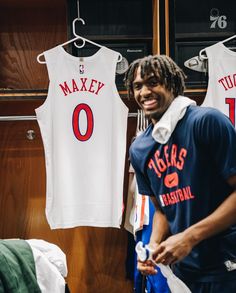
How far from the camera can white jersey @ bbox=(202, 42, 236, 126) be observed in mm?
1871

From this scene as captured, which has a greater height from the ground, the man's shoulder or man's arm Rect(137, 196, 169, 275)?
the man's shoulder

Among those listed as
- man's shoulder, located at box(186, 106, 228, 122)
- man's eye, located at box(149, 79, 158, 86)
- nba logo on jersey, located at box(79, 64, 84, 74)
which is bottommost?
man's shoulder, located at box(186, 106, 228, 122)

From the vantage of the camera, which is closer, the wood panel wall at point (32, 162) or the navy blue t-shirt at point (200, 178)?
the navy blue t-shirt at point (200, 178)

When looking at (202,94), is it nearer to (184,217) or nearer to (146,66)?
(146,66)

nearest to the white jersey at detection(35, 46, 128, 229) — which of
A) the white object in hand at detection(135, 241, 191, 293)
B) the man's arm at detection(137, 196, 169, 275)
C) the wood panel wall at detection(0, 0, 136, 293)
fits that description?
the wood panel wall at detection(0, 0, 136, 293)

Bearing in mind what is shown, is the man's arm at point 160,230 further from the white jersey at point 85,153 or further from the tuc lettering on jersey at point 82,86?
the tuc lettering on jersey at point 82,86

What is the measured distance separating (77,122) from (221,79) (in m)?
0.74

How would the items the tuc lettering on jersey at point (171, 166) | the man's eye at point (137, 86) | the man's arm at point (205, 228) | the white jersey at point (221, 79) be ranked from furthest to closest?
the white jersey at point (221, 79) → the man's eye at point (137, 86) → the tuc lettering on jersey at point (171, 166) → the man's arm at point (205, 228)

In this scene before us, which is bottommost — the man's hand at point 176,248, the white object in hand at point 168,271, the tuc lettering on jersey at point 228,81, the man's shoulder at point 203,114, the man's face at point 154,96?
the white object in hand at point 168,271

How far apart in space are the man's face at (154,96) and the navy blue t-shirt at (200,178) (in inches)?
3.6

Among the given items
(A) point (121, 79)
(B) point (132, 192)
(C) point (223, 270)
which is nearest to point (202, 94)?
(A) point (121, 79)

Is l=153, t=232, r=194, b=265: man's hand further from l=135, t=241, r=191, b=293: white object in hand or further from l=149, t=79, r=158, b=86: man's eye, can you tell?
l=149, t=79, r=158, b=86: man's eye

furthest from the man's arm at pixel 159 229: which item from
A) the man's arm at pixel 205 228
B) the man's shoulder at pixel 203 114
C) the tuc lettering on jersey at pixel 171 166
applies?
the man's shoulder at pixel 203 114

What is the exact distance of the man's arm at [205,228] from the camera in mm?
1041
